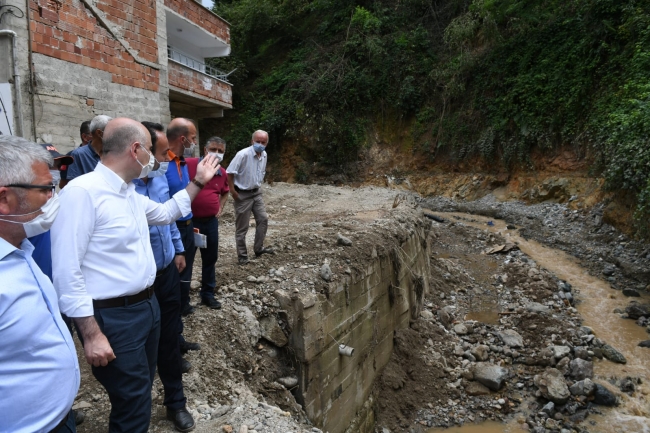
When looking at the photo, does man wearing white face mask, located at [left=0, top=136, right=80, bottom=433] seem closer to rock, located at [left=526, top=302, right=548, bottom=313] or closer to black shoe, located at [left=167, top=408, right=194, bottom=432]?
black shoe, located at [left=167, top=408, right=194, bottom=432]

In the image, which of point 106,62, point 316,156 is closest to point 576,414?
point 106,62

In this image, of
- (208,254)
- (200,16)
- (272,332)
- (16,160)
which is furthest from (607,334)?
(200,16)

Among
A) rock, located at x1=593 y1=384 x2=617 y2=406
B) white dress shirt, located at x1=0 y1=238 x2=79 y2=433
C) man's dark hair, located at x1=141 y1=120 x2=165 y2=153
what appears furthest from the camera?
rock, located at x1=593 y1=384 x2=617 y2=406

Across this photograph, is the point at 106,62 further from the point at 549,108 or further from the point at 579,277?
the point at 549,108

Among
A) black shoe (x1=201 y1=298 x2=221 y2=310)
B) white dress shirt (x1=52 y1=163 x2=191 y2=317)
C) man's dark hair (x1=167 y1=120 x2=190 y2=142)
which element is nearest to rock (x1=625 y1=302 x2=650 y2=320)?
black shoe (x1=201 y1=298 x2=221 y2=310)

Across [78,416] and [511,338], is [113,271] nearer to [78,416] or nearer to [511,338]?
[78,416]

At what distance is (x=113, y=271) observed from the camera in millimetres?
2242

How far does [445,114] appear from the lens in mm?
18562

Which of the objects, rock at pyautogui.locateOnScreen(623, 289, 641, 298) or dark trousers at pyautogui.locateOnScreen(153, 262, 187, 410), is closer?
dark trousers at pyautogui.locateOnScreen(153, 262, 187, 410)

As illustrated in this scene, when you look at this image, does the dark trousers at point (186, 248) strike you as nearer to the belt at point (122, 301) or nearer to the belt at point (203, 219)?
the belt at point (203, 219)

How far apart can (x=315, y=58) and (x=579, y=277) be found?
16.9 meters

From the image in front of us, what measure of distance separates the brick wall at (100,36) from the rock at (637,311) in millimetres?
10408

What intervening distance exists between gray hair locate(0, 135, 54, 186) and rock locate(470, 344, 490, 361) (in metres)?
6.96

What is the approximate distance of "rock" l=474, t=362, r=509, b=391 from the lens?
6.39 metres
